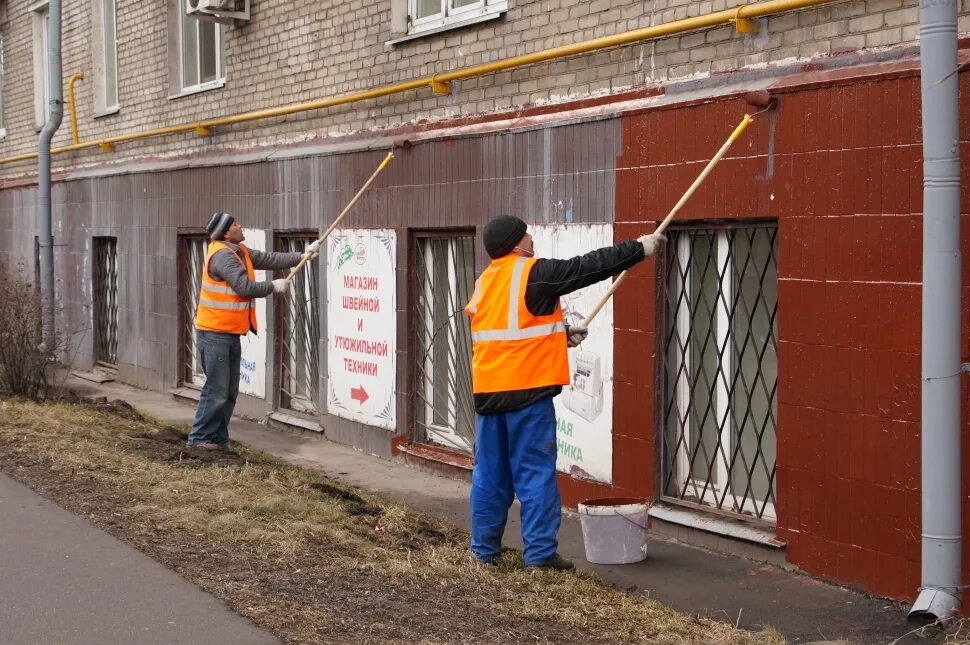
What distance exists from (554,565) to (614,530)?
46cm

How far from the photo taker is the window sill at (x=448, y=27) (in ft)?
28.7

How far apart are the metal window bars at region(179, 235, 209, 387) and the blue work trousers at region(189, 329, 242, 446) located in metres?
3.78

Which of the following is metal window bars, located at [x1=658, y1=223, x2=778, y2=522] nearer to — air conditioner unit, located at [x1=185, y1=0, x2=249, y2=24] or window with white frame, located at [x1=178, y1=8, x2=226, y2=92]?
air conditioner unit, located at [x1=185, y1=0, x2=249, y2=24]

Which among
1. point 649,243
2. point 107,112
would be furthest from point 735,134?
point 107,112

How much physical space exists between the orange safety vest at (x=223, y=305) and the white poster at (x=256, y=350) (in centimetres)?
200

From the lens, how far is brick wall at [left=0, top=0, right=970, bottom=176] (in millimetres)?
6492

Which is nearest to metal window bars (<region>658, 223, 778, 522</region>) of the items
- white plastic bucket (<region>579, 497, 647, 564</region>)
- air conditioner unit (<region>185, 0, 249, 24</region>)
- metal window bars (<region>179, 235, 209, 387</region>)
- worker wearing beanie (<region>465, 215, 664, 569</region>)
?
white plastic bucket (<region>579, 497, 647, 564</region>)

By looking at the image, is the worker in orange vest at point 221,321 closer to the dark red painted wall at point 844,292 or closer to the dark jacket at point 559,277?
the dark jacket at point 559,277

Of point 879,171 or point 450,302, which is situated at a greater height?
point 879,171

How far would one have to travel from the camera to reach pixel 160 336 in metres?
14.1

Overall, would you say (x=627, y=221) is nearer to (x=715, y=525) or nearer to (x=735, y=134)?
(x=735, y=134)

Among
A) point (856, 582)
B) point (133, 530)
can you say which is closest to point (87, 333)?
point (133, 530)

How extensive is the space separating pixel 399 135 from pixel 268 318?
2.82 m

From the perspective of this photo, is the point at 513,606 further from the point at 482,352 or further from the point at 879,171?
the point at 879,171
